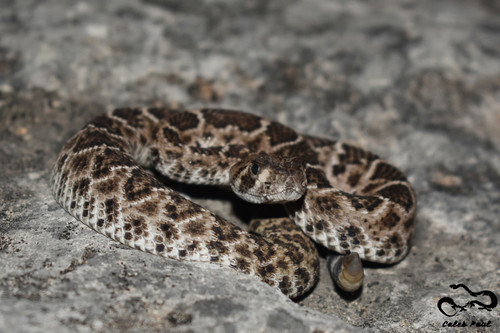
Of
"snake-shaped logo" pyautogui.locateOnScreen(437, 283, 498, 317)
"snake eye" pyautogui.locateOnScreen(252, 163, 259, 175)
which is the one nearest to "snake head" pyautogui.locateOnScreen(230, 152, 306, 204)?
"snake eye" pyautogui.locateOnScreen(252, 163, 259, 175)

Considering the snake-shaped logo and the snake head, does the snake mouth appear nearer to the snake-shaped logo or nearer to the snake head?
the snake head

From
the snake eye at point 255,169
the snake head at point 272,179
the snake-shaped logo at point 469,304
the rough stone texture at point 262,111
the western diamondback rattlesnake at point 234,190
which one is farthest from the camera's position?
the snake eye at point 255,169

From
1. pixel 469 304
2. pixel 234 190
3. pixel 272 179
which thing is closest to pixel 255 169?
pixel 272 179

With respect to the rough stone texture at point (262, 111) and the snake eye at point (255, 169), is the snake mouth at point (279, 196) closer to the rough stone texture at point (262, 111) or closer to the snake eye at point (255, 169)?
the snake eye at point (255, 169)

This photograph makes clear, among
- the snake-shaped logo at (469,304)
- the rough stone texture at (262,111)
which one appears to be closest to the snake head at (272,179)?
the rough stone texture at (262,111)

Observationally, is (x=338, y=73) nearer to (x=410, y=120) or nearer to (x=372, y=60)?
(x=372, y=60)

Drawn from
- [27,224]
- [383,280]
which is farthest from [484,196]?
[27,224]

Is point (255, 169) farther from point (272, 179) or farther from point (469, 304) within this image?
point (469, 304)
